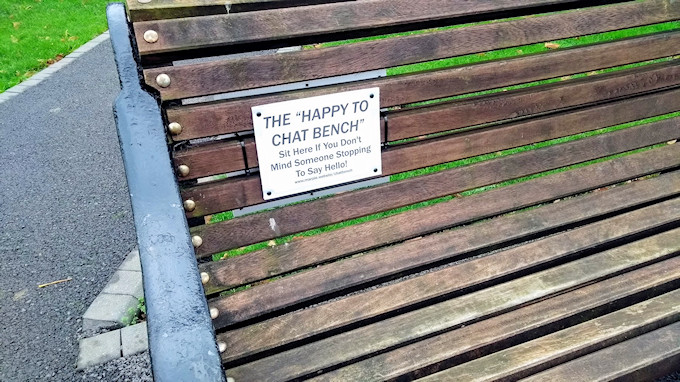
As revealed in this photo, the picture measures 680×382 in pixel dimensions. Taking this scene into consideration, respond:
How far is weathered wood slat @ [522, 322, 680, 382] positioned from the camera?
6.69ft

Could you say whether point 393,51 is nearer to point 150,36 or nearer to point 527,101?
point 527,101

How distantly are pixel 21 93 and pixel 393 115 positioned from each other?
663 cm

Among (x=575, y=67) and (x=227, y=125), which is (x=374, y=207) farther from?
(x=575, y=67)

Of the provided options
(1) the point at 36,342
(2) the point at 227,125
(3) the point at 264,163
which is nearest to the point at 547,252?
(3) the point at 264,163

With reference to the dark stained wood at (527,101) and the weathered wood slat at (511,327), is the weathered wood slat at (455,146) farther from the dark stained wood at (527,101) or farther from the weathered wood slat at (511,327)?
the weathered wood slat at (511,327)

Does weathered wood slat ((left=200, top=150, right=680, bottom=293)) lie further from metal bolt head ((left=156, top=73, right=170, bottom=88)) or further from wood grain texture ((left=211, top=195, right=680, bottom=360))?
metal bolt head ((left=156, top=73, right=170, bottom=88))

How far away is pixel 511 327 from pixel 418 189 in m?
0.61

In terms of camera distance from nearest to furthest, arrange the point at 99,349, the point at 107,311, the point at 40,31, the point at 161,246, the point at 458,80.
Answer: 1. the point at 161,246
2. the point at 458,80
3. the point at 99,349
4. the point at 107,311
5. the point at 40,31

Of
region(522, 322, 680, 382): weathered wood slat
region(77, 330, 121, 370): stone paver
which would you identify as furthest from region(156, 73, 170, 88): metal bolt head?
region(77, 330, 121, 370): stone paver

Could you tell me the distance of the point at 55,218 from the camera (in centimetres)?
440

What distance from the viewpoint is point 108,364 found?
2.80 m

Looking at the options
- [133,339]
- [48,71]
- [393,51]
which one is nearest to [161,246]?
[393,51]

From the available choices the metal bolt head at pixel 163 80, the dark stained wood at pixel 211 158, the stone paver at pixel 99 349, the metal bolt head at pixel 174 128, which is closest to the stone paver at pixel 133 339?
the stone paver at pixel 99 349

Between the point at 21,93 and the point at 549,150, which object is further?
the point at 21,93
